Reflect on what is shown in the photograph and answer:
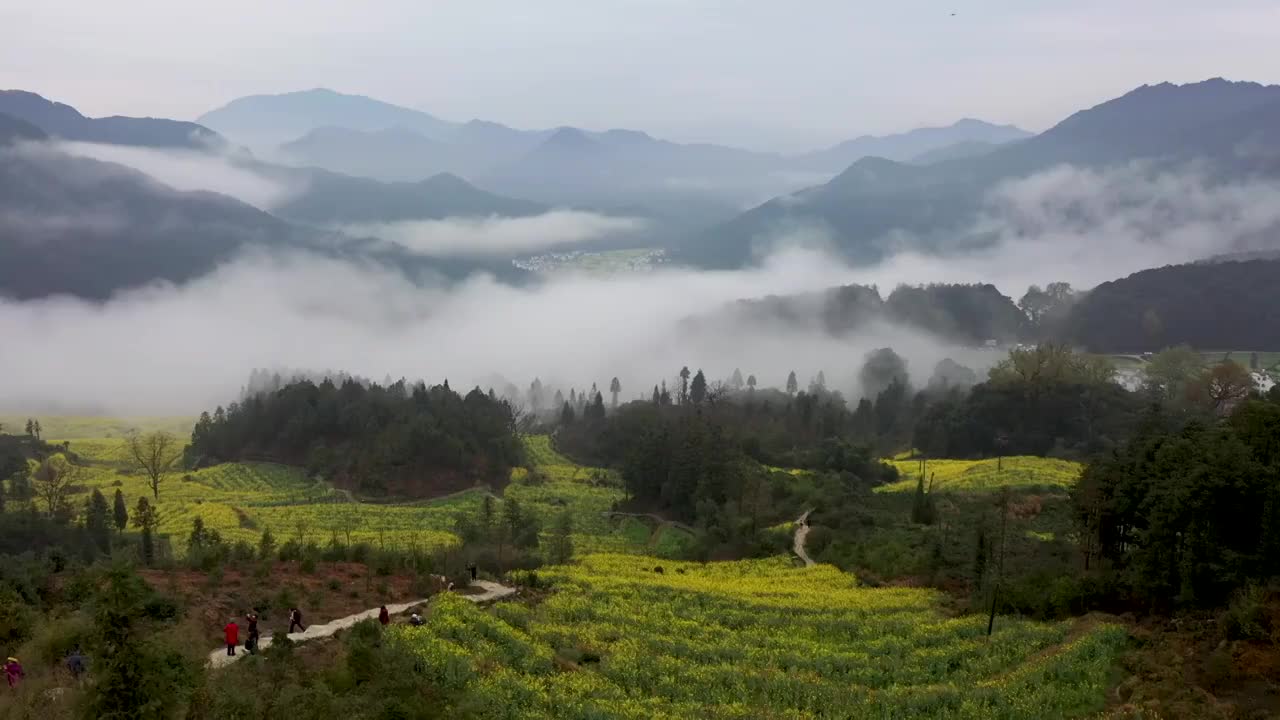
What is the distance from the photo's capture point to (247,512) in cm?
7012

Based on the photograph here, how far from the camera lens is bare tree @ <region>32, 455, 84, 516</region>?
73956mm

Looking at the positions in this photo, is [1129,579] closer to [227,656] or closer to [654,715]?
[654,715]

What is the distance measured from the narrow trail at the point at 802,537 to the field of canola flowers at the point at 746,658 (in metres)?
13.3

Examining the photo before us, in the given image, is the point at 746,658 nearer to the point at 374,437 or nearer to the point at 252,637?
the point at 252,637

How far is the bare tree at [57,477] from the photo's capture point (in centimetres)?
7396

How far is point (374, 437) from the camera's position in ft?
302

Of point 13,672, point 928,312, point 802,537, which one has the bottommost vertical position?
point 802,537

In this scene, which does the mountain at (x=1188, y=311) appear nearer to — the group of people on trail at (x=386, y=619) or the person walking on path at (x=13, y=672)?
the group of people on trail at (x=386, y=619)

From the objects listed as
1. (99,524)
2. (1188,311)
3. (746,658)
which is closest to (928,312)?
(1188,311)

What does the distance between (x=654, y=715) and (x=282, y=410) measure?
8805cm

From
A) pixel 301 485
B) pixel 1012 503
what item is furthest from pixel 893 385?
pixel 301 485

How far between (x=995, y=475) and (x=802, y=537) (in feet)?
72.3

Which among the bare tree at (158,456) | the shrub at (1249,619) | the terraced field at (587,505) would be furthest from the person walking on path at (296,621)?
the bare tree at (158,456)

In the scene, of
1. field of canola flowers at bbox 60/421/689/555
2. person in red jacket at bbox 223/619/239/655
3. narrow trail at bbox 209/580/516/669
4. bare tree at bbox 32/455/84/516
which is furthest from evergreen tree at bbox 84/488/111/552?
person in red jacket at bbox 223/619/239/655
